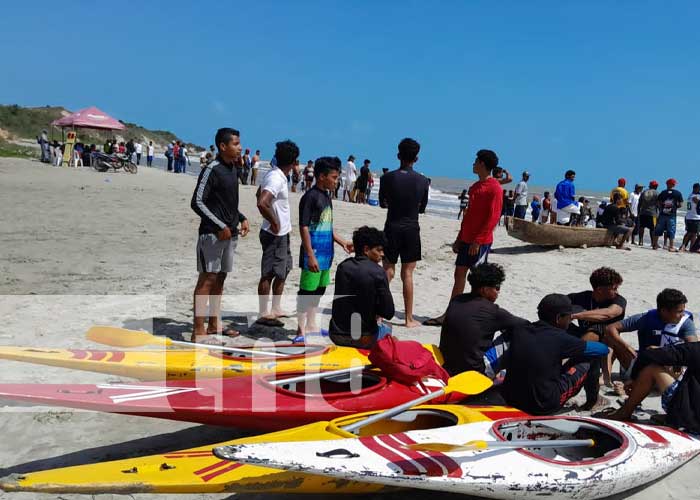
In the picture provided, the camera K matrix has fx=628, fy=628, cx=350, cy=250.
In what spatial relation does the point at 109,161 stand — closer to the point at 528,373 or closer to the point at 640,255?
the point at 640,255

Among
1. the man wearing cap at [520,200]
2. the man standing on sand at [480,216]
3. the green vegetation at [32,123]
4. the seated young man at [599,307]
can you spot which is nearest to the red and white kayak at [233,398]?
the seated young man at [599,307]

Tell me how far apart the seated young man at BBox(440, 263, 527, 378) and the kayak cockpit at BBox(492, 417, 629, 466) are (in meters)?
0.79

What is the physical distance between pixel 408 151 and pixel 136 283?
4.31 metres

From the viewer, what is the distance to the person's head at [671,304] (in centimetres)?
500

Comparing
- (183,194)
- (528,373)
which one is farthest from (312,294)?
(183,194)

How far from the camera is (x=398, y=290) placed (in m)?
9.52

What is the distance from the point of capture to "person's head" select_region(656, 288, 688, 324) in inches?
197

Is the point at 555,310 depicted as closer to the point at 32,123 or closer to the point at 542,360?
the point at 542,360

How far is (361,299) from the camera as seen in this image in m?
5.39

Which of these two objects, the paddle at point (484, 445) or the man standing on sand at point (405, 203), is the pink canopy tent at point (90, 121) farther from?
the paddle at point (484, 445)

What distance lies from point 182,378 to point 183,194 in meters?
14.3

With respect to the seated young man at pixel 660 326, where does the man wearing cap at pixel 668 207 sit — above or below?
above

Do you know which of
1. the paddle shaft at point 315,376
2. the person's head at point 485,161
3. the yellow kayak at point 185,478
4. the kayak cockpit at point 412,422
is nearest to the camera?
the yellow kayak at point 185,478

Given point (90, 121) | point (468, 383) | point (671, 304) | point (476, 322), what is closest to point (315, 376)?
point (468, 383)
